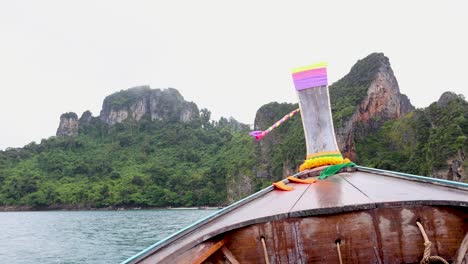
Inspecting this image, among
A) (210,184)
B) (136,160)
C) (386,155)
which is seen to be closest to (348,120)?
(386,155)

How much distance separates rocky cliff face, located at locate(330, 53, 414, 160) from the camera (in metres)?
49.9

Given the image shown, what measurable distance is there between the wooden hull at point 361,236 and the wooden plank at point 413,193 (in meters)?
0.05

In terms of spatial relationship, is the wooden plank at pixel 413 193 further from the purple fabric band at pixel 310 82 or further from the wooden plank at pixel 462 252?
the purple fabric band at pixel 310 82

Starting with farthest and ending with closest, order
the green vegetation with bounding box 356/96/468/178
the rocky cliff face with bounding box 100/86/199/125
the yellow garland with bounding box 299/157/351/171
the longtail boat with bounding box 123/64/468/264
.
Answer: the rocky cliff face with bounding box 100/86/199/125 → the green vegetation with bounding box 356/96/468/178 → the yellow garland with bounding box 299/157/351/171 → the longtail boat with bounding box 123/64/468/264

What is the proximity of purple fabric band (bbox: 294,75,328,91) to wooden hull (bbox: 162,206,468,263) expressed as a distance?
2.58 m

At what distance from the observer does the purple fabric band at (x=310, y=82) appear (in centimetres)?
427

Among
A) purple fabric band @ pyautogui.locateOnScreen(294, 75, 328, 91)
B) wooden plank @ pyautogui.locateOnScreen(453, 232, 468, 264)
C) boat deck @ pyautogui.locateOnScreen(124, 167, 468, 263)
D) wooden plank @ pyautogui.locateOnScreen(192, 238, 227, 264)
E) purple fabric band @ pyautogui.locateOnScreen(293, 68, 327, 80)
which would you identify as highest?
purple fabric band @ pyautogui.locateOnScreen(293, 68, 327, 80)

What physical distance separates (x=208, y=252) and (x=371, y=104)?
54810 millimetres

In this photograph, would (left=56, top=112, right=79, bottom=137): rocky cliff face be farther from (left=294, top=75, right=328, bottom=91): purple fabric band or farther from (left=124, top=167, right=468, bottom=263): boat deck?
(left=124, top=167, right=468, bottom=263): boat deck

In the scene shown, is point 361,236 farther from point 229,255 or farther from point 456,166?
point 456,166

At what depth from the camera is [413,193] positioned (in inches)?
87.6

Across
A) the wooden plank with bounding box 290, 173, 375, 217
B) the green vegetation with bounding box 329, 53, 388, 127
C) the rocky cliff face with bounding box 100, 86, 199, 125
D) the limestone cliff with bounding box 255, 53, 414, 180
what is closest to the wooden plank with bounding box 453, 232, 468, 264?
the wooden plank with bounding box 290, 173, 375, 217

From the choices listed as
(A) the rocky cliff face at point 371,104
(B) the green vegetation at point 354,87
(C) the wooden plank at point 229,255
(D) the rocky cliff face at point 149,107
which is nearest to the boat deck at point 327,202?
(C) the wooden plank at point 229,255

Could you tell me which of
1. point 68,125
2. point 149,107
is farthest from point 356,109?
point 68,125
